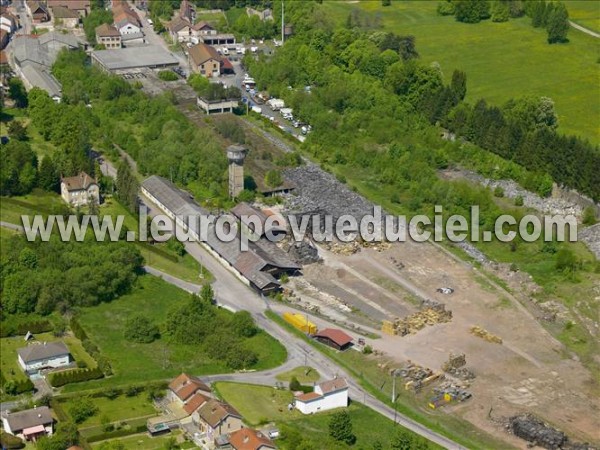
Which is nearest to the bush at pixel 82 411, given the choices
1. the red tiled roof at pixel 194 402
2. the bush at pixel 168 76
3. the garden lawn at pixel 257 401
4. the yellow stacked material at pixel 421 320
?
the red tiled roof at pixel 194 402

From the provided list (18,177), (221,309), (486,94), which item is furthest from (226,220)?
(486,94)

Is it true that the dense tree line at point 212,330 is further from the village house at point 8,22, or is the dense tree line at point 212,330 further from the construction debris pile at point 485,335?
the village house at point 8,22

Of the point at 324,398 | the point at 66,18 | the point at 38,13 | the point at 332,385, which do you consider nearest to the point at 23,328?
the point at 324,398

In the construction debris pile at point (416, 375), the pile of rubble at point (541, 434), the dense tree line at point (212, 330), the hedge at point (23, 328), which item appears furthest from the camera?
the hedge at point (23, 328)

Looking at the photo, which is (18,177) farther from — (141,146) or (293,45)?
(293,45)

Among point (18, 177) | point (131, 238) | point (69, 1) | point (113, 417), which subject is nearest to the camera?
point (113, 417)

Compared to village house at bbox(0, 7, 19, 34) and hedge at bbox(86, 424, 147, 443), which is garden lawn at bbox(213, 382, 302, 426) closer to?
hedge at bbox(86, 424, 147, 443)
